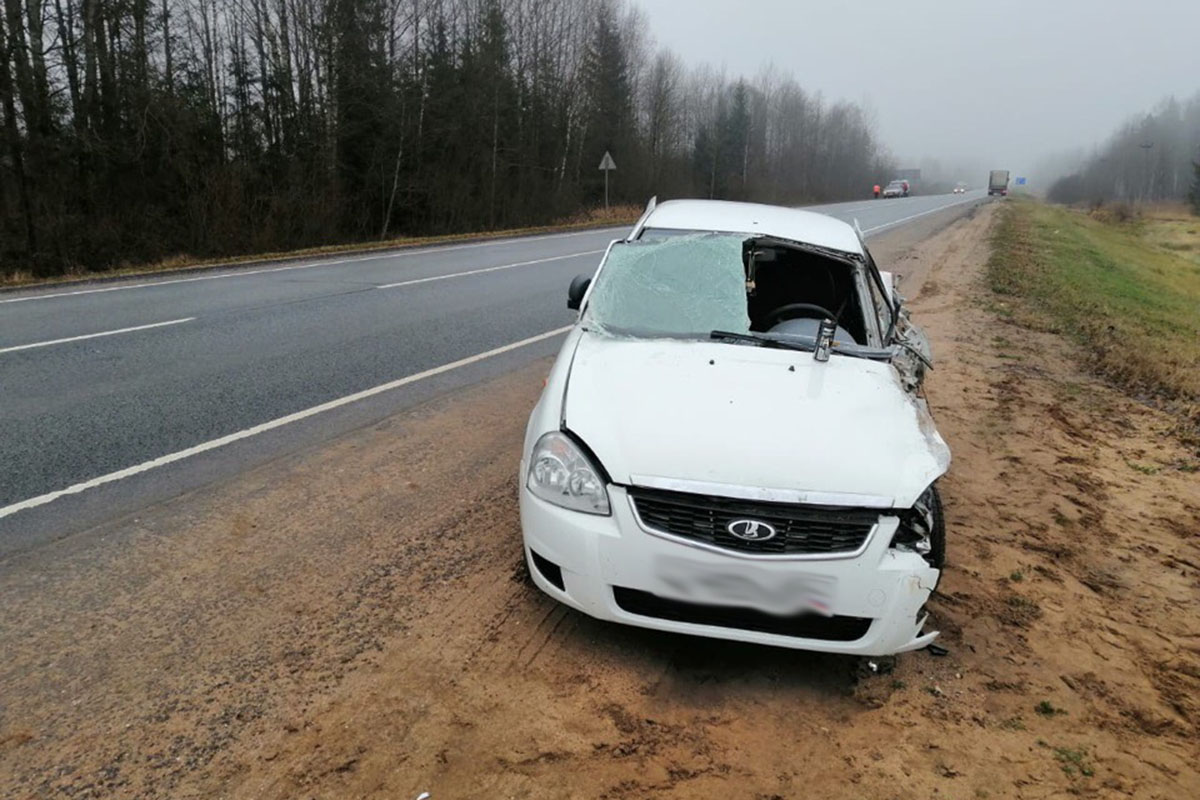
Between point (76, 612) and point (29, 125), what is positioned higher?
point (29, 125)

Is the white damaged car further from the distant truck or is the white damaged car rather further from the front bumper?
the distant truck

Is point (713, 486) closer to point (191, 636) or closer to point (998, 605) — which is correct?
point (998, 605)

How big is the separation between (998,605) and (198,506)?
419 cm

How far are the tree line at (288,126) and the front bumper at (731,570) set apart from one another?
18592 millimetres

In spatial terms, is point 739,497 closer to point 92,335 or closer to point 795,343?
point 795,343

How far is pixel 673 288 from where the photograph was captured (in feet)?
14.4

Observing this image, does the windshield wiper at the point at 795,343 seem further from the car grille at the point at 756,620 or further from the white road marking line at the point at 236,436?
the white road marking line at the point at 236,436

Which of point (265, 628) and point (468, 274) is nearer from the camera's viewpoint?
point (265, 628)

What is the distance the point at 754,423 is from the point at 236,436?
390 cm

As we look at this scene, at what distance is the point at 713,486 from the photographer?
2771 millimetres

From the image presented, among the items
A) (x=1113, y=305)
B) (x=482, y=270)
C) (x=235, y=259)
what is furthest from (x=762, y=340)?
(x=235, y=259)

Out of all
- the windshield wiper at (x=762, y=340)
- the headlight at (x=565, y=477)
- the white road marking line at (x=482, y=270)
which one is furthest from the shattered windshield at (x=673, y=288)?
the white road marking line at (x=482, y=270)

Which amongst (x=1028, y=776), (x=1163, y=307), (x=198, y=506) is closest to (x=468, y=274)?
(x=198, y=506)

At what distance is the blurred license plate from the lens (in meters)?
2.75
